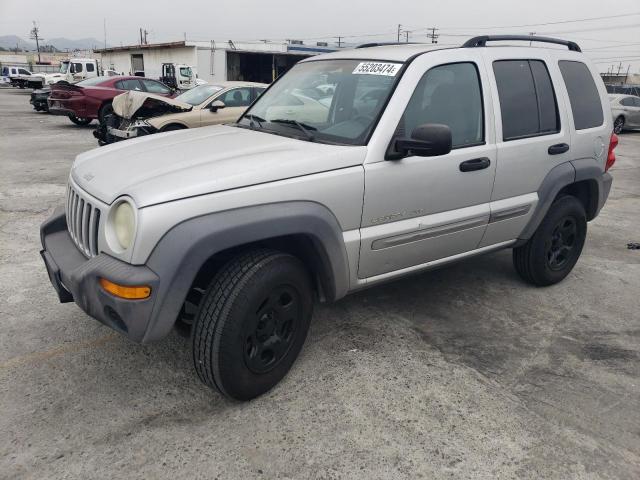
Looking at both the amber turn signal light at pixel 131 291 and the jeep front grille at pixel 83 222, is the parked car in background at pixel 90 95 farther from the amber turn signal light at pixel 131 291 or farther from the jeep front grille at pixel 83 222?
the amber turn signal light at pixel 131 291

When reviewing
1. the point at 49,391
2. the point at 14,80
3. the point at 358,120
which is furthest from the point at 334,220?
the point at 14,80

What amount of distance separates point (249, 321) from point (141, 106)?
7.45m

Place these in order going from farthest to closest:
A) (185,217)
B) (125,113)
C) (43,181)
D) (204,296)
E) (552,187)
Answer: (125,113), (43,181), (552,187), (204,296), (185,217)

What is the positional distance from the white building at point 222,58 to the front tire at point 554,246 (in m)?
28.0

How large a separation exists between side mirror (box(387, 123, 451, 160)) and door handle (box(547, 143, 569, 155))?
141cm

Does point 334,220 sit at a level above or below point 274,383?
above

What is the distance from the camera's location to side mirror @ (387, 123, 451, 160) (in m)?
2.76

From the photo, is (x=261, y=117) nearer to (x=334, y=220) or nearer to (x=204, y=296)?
(x=334, y=220)

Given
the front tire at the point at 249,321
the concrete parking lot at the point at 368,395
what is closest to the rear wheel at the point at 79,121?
the concrete parking lot at the point at 368,395

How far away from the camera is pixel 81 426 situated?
8.48 ft

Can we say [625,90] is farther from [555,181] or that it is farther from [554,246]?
[555,181]

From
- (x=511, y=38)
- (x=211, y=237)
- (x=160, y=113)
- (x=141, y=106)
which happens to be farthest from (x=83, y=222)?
(x=160, y=113)

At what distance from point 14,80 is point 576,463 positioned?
36.9 m

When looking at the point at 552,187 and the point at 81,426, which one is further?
the point at 552,187
